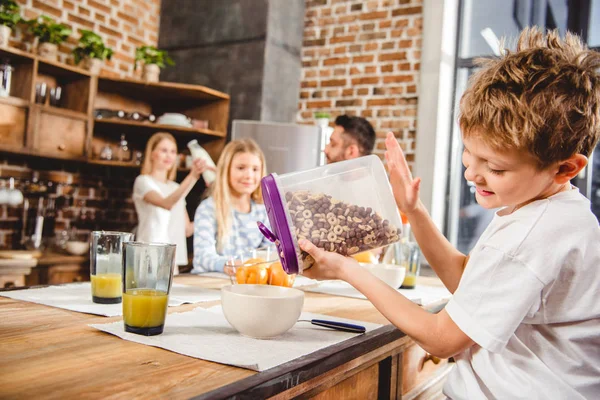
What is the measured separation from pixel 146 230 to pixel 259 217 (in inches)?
42.4

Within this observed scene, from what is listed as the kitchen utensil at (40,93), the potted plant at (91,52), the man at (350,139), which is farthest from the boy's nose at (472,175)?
the potted plant at (91,52)

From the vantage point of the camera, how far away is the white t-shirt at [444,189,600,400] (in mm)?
804

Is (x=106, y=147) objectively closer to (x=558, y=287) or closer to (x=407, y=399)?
(x=407, y=399)

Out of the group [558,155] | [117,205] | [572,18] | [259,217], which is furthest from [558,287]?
[117,205]

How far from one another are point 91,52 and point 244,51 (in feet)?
3.40

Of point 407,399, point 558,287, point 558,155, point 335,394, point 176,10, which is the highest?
point 176,10

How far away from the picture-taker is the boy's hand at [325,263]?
939mm

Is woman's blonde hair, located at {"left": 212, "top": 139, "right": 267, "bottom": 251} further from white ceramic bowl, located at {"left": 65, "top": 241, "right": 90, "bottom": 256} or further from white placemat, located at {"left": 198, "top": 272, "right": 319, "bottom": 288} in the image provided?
white ceramic bowl, located at {"left": 65, "top": 241, "right": 90, "bottom": 256}

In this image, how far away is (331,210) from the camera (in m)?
0.98

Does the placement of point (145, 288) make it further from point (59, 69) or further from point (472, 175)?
point (59, 69)

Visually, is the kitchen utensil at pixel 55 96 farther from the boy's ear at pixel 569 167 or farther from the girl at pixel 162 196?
the boy's ear at pixel 569 167

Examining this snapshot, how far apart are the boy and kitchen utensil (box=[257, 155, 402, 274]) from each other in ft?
0.54

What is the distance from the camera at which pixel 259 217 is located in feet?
Result: 8.46

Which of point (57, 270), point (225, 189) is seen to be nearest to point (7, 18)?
point (57, 270)
